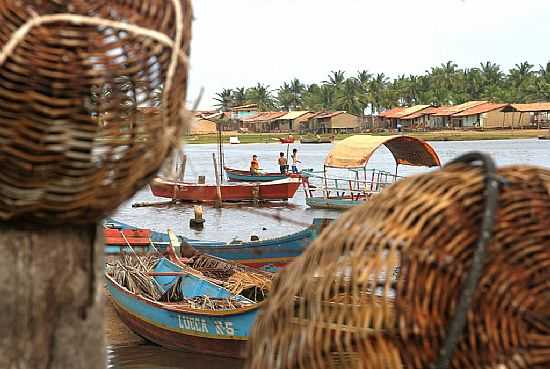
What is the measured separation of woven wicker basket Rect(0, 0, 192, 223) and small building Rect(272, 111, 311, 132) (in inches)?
3653

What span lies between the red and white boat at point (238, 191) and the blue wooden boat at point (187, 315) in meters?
17.6

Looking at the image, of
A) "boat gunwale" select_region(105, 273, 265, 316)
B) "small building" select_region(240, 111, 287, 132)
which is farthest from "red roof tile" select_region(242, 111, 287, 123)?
"boat gunwale" select_region(105, 273, 265, 316)

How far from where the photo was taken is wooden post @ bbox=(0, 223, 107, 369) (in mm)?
1641

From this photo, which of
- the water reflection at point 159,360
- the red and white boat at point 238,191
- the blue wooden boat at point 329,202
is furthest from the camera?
the red and white boat at point 238,191

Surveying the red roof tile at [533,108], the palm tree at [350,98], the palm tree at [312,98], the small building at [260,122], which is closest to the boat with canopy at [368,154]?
the red roof tile at [533,108]

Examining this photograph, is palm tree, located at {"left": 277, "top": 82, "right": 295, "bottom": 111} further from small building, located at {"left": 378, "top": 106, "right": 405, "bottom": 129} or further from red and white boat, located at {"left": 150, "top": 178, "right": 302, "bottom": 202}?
red and white boat, located at {"left": 150, "top": 178, "right": 302, "bottom": 202}

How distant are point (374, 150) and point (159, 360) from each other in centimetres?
1233

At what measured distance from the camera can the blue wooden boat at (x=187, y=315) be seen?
10219 mm

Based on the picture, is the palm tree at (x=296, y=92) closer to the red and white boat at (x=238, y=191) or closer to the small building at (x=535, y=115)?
the small building at (x=535, y=115)

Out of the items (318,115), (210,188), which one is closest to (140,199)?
(210,188)

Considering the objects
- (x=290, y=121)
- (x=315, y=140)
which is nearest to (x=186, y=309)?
(x=315, y=140)

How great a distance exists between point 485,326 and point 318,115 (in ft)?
306

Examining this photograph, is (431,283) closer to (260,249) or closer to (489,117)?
(260,249)

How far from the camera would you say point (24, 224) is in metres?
1.63
